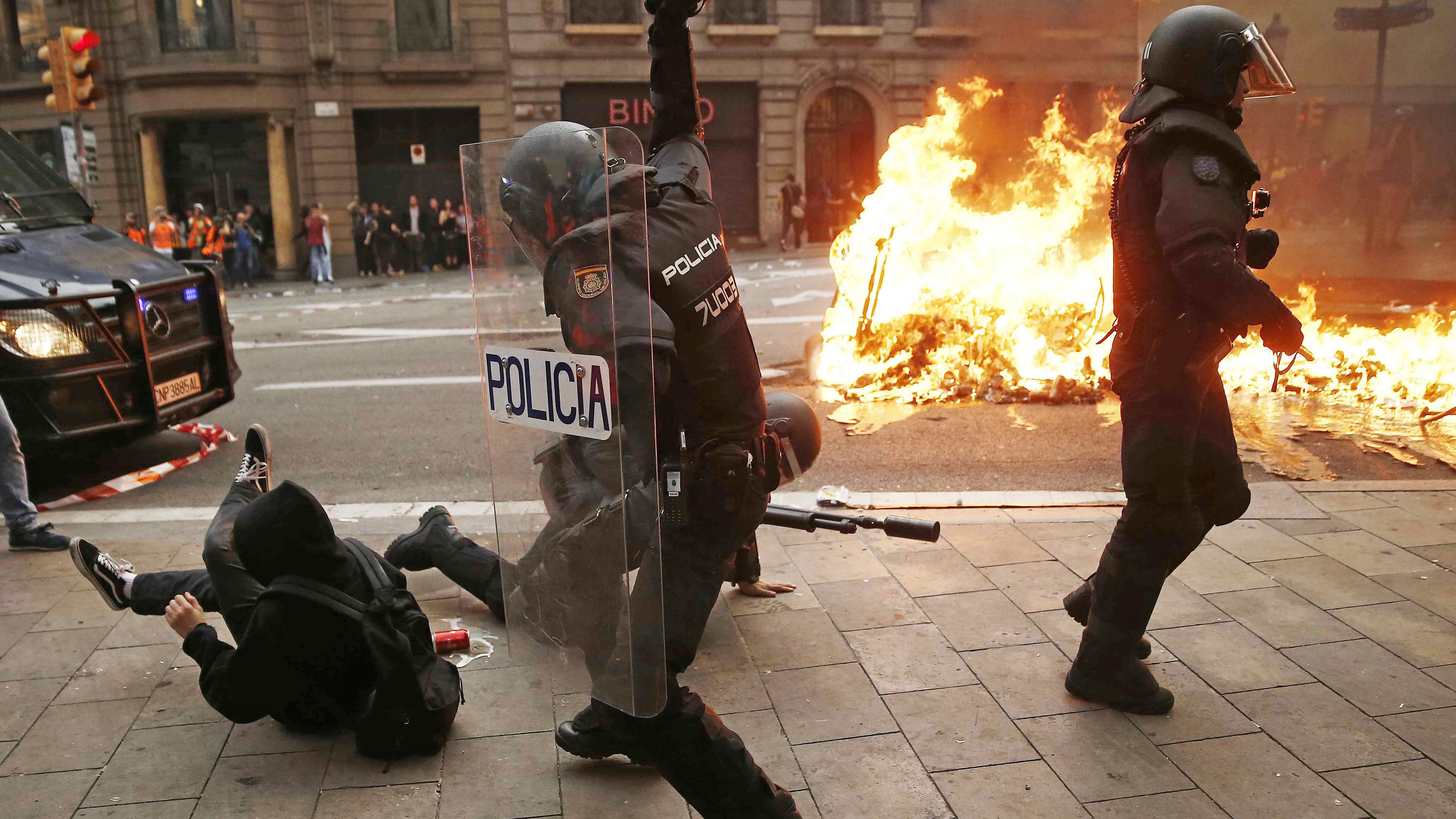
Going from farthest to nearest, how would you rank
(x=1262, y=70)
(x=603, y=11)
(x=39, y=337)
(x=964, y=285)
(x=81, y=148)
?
(x=603, y=11) → (x=81, y=148) → (x=964, y=285) → (x=39, y=337) → (x=1262, y=70)

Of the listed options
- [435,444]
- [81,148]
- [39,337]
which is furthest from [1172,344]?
[81,148]

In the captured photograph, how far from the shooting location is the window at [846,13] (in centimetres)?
2553

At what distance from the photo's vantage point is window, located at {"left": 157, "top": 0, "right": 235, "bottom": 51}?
78.7ft

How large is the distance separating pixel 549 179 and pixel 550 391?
0.46 meters

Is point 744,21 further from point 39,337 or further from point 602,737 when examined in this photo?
point 602,737

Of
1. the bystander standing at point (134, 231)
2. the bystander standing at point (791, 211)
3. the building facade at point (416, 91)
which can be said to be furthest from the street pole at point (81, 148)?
the bystander standing at point (791, 211)

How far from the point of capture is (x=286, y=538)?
3.08 metres

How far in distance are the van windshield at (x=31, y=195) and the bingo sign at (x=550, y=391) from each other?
554 cm

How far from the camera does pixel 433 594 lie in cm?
Answer: 457

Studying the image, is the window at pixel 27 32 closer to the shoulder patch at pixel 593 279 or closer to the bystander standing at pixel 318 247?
the bystander standing at pixel 318 247

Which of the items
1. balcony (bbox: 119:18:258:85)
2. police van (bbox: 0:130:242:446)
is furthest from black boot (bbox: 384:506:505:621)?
balcony (bbox: 119:18:258:85)

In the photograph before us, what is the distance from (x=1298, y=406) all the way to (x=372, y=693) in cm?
676

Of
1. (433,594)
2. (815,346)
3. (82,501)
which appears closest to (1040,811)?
(433,594)

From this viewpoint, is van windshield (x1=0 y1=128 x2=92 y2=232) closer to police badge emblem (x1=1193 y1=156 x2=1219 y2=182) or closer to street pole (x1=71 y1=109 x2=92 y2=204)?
police badge emblem (x1=1193 y1=156 x2=1219 y2=182)
